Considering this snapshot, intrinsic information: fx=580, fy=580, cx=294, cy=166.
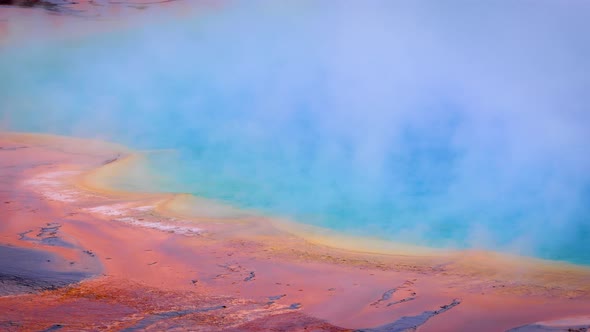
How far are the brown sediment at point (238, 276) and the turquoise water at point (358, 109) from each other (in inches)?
20.4

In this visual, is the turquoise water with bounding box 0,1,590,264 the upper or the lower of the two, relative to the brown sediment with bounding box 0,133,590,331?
upper

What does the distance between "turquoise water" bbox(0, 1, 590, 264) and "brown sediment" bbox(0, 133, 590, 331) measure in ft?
1.70

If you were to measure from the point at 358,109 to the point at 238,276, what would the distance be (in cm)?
413

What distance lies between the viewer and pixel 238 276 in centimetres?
306

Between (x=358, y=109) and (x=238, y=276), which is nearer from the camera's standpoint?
(x=238, y=276)

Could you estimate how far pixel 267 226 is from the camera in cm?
402

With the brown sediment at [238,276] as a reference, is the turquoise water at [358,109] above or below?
above

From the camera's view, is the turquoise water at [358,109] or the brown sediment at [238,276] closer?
the brown sediment at [238,276]

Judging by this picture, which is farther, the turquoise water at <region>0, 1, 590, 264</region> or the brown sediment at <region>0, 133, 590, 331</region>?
the turquoise water at <region>0, 1, 590, 264</region>

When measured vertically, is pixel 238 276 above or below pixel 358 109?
below

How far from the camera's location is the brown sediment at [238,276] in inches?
101

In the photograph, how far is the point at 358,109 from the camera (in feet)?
22.5

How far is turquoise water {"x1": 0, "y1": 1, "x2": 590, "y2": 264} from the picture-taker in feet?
15.3

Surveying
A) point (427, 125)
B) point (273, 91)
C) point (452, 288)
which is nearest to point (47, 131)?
point (273, 91)
